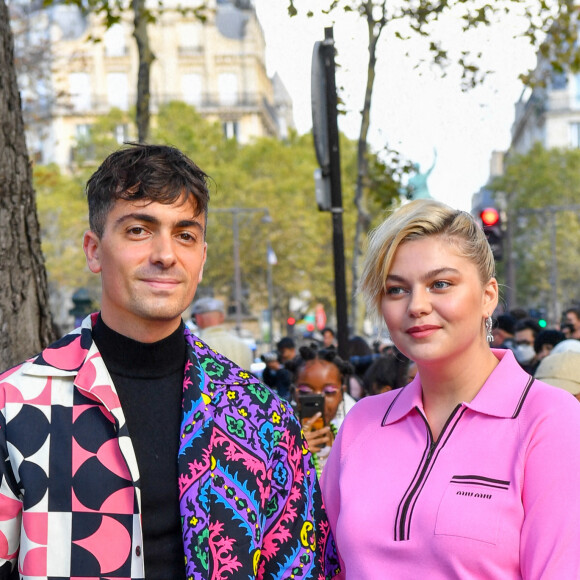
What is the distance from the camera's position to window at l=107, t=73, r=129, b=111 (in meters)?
82.4

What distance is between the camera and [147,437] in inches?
107

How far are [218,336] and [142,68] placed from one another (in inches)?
162

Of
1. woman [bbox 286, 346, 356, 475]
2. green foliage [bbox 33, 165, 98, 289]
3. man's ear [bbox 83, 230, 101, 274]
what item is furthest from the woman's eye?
green foliage [bbox 33, 165, 98, 289]

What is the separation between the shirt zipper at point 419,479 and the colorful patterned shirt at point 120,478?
26cm

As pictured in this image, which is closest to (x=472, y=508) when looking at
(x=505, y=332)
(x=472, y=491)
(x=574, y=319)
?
(x=472, y=491)

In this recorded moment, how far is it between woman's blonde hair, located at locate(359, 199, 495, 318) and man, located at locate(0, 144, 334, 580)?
0.47 meters

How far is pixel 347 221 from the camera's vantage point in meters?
49.8

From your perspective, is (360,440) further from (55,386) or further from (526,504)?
(55,386)

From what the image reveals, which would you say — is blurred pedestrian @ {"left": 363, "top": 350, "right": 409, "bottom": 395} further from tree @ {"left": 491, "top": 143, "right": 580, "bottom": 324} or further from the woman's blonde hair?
tree @ {"left": 491, "top": 143, "right": 580, "bottom": 324}

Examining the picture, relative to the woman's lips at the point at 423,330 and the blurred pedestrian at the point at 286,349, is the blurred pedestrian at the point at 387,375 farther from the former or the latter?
the blurred pedestrian at the point at 286,349

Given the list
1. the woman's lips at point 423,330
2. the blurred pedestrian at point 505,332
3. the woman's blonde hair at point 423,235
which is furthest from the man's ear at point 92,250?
the blurred pedestrian at point 505,332

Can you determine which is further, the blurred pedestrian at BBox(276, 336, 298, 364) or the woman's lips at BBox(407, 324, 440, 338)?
the blurred pedestrian at BBox(276, 336, 298, 364)

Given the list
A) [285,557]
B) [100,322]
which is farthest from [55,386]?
[285,557]

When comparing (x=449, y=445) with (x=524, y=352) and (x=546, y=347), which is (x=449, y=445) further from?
(x=524, y=352)
